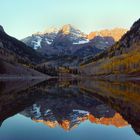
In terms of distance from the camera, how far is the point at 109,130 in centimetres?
3631

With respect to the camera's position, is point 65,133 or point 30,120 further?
point 30,120

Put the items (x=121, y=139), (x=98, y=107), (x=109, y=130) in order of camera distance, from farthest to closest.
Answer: (x=98, y=107), (x=109, y=130), (x=121, y=139)

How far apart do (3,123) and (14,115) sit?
882 centimetres

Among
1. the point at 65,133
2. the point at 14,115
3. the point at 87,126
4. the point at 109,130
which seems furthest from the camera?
the point at 14,115

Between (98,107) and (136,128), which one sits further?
(98,107)

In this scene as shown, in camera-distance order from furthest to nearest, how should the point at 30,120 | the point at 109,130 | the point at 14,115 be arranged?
the point at 14,115
the point at 30,120
the point at 109,130

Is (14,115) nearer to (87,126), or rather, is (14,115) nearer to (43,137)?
(87,126)

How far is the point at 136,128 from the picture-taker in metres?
35.3

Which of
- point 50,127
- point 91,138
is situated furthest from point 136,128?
point 50,127

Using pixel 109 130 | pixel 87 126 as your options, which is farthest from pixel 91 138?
pixel 87 126

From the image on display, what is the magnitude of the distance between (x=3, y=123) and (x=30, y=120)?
4.69 meters

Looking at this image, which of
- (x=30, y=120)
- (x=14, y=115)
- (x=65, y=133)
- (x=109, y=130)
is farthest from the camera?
(x=14, y=115)

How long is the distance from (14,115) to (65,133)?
56.0ft

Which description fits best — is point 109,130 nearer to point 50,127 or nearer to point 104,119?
point 50,127
